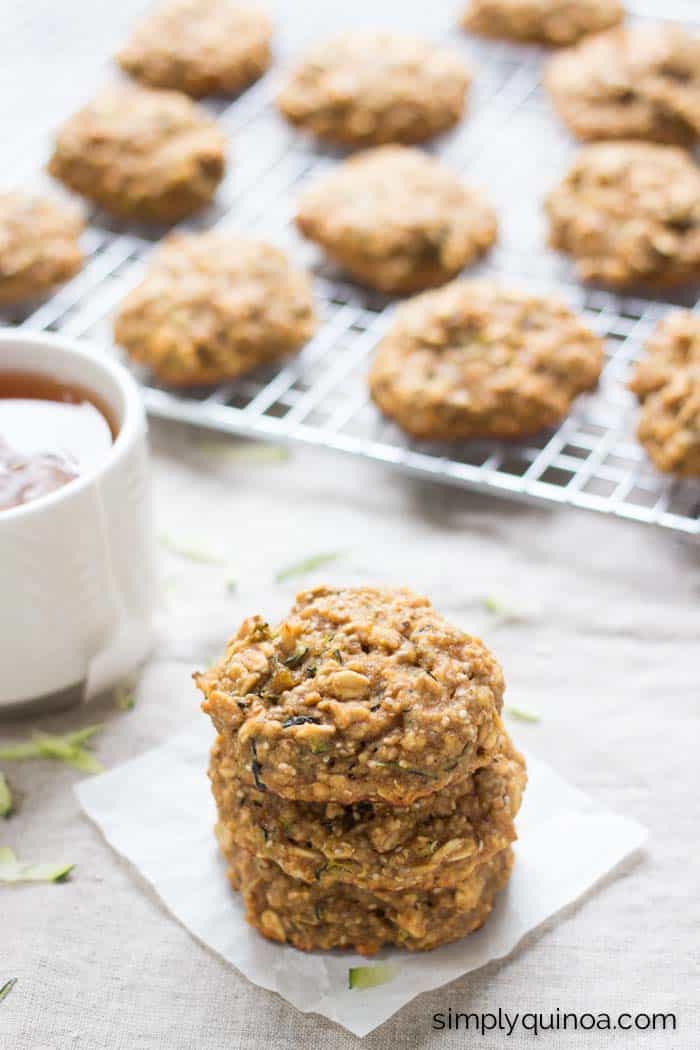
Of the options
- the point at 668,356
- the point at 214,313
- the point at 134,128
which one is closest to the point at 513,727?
the point at 668,356

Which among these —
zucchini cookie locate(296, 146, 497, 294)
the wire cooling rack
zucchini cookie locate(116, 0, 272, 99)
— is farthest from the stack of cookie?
zucchini cookie locate(116, 0, 272, 99)

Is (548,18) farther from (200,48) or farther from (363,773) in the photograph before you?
(363,773)

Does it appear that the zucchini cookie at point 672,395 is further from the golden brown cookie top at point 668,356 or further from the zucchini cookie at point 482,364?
the zucchini cookie at point 482,364

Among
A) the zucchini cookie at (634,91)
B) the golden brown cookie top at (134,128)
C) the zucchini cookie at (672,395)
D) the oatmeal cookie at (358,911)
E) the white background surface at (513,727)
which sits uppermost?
the golden brown cookie top at (134,128)

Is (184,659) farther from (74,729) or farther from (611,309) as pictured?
(611,309)

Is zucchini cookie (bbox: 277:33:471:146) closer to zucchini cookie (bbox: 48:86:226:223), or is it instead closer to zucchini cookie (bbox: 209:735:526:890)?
zucchini cookie (bbox: 48:86:226:223)

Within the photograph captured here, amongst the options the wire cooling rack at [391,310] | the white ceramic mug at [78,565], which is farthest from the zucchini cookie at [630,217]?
the white ceramic mug at [78,565]
